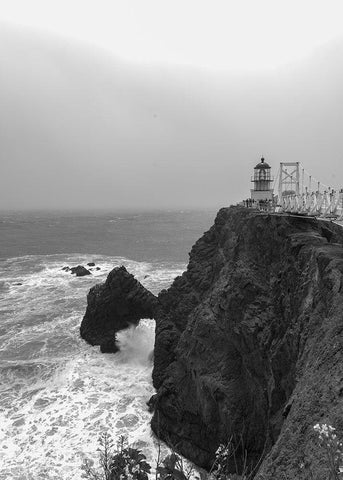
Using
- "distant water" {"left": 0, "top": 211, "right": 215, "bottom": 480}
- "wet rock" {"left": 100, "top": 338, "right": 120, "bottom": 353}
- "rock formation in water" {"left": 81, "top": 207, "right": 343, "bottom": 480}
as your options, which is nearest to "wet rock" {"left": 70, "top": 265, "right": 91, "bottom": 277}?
Result: "distant water" {"left": 0, "top": 211, "right": 215, "bottom": 480}

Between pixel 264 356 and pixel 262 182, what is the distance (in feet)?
102

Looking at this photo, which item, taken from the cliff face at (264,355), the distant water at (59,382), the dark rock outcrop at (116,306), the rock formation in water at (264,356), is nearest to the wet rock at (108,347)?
the distant water at (59,382)

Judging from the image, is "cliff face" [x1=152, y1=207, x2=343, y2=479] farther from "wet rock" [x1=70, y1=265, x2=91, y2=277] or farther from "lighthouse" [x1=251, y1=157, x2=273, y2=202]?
"wet rock" [x1=70, y1=265, x2=91, y2=277]

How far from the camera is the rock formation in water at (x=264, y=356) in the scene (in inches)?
387

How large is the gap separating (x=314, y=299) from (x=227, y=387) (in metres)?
7.70

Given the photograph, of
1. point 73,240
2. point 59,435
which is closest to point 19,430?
point 59,435

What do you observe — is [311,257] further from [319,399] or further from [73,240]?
[73,240]

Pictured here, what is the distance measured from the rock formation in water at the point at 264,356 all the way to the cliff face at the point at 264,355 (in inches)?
2.0

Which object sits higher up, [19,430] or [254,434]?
[254,434]

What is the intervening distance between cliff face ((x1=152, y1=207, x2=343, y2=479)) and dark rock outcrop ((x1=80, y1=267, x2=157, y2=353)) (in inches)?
254

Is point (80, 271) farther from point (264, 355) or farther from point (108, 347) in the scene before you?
point (264, 355)

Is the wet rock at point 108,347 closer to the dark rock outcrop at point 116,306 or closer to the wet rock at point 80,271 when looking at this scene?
the dark rock outcrop at point 116,306

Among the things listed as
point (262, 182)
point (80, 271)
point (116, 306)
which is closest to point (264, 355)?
point (116, 306)

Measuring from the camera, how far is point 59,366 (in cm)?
2853
